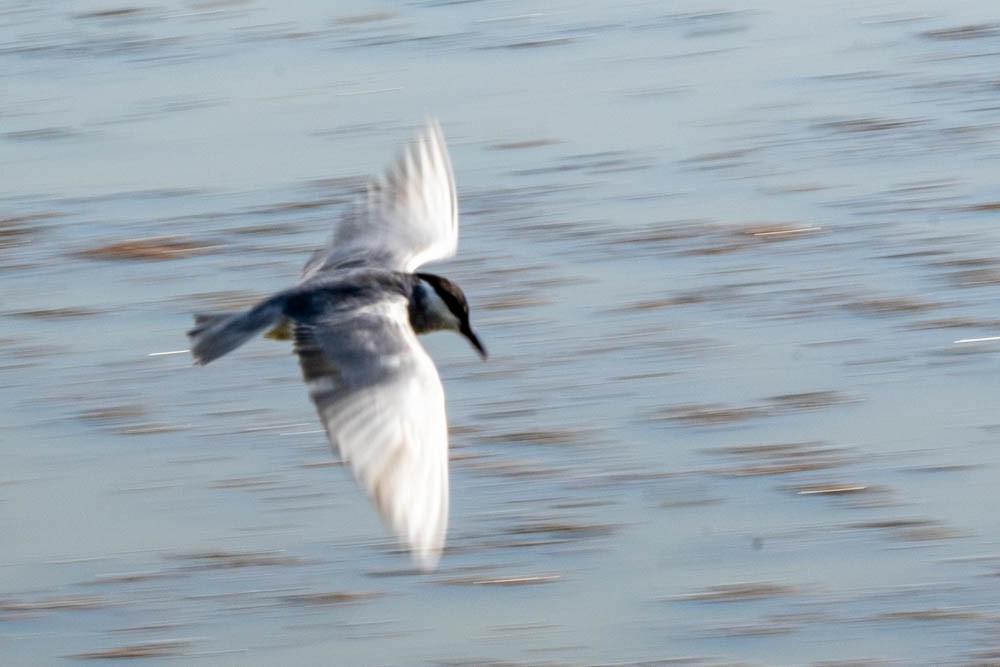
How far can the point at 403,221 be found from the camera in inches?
248

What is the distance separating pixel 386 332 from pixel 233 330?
1.55 ft

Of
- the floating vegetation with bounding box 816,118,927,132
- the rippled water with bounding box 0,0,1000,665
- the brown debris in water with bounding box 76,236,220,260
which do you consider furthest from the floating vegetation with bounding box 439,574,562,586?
the floating vegetation with bounding box 816,118,927,132

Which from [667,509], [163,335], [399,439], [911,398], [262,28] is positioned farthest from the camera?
[262,28]

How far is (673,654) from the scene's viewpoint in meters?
4.97

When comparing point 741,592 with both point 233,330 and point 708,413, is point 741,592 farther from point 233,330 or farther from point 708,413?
point 233,330

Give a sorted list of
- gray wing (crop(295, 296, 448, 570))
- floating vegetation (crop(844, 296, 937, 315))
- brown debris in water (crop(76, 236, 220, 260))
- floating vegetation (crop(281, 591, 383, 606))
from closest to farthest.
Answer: gray wing (crop(295, 296, 448, 570))
floating vegetation (crop(281, 591, 383, 606))
floating vegetation (crop(844, 296, 937, 315))
brown debris in water (crop(76, 236, 220, 260))

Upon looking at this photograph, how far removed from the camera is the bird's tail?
17.3 feet

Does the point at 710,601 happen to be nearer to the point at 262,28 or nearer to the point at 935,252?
the point at 935,252

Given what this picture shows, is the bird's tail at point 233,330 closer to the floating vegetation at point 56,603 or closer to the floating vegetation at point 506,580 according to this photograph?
the floating vegetation at point 56,603

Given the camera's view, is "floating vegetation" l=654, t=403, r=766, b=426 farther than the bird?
Yes

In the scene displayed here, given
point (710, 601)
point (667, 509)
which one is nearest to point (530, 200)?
point (667, 509)

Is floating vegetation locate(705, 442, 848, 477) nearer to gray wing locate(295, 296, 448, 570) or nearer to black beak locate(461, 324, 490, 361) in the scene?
black beak locate(461, 324, 490, 361)

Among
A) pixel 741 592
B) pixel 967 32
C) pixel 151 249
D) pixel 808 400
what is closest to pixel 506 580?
pixel 741 592

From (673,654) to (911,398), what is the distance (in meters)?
1.63
